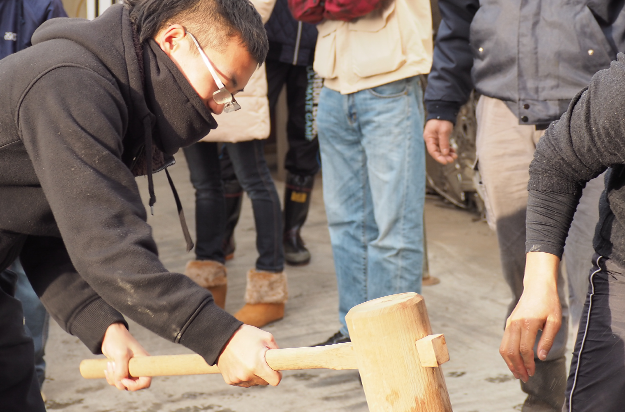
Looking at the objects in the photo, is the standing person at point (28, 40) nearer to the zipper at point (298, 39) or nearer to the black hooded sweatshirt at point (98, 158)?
the black hooded sweatshirt at point (98, 158)

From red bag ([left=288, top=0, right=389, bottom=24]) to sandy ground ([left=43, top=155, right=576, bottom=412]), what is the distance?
148 cm

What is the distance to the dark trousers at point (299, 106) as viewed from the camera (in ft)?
13.9

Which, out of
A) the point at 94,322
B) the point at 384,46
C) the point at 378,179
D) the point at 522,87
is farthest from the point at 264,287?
the point at 94,322

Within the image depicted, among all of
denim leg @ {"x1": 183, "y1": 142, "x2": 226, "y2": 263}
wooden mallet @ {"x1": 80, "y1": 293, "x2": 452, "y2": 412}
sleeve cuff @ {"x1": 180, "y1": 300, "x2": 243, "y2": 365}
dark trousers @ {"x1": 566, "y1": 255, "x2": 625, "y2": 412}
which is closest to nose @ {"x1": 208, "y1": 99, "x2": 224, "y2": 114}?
sleeve cuff @ {"x1": 180, "y1": 300, "x2": 243, "y2": 365}

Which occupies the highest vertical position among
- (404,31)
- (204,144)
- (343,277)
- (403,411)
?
(404,31)

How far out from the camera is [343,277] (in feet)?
10.6

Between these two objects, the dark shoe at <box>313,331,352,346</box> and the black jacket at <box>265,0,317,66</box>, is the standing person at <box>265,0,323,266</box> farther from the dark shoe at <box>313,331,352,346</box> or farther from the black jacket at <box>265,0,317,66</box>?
the dark shoe at <box>313,331,352,346</box>

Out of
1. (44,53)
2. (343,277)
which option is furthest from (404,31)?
(44,53)

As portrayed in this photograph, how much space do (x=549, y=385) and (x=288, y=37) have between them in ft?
7.57

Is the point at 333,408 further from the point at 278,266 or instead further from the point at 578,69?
the point at 578,69

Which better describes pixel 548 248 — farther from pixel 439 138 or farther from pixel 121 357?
pixel 439 138

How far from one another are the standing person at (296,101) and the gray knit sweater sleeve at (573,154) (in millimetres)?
2448

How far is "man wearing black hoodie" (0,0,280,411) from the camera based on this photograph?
4.93 feet

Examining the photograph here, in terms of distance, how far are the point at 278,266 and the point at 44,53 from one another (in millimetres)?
2225
